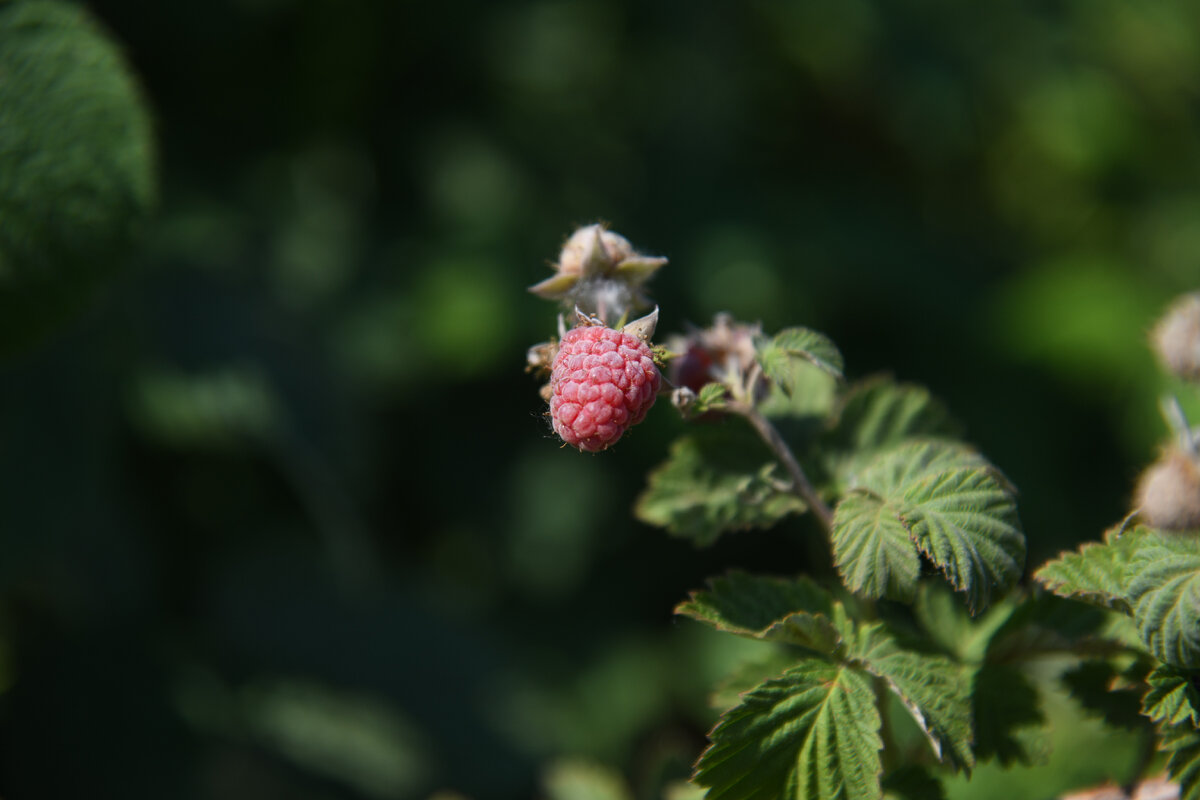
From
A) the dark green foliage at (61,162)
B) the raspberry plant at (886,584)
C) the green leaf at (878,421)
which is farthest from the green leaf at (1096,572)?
the dark green foliage at (61,162)

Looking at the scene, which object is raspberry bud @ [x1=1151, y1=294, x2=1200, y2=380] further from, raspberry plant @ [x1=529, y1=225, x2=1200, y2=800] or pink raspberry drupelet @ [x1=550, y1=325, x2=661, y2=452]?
pink raspberry drupelet @ [x1=550, y1=325, x2=661, y2=452]

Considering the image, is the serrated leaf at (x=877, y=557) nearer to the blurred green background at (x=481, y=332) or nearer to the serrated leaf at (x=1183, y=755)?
the serrated leaf at (x=1183, y=755)

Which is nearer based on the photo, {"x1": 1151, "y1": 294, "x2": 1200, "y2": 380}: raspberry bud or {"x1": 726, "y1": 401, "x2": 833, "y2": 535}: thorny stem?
{"x1": 726, "y1": 401, "x2": 833, "y2": 535}: thorny stem

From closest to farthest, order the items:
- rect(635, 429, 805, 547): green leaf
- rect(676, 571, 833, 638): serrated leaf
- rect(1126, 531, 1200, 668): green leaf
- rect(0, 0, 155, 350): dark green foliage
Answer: rect(1126, 531, 1200, 668): green leaf → rect(676, 571, 833, 638): serrated leaf → rect(635, 429, 805, 547): green leaf → rect(0, 0, 155, 350): dark green foliage

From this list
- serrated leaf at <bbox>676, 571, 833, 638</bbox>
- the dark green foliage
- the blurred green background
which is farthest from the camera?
the blurred green background

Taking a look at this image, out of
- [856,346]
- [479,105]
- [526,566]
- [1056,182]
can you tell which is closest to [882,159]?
[1056,182]

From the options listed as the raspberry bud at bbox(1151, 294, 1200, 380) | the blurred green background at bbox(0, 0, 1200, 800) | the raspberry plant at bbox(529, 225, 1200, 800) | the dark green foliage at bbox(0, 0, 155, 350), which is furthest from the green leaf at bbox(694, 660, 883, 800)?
the blurred green background at bbox(0, 0, 1200, 800)

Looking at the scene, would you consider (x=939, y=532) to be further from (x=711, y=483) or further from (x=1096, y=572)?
(x=711, y=483)
